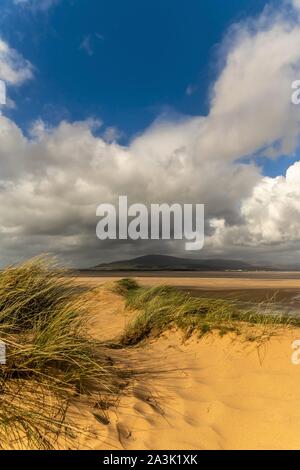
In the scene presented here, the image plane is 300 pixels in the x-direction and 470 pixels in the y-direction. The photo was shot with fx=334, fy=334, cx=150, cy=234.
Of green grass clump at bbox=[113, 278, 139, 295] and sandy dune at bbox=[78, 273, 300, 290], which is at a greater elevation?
green grass clump at bbox=[113, 278, 139, 295]

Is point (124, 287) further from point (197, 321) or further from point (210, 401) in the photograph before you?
point (210, 401)

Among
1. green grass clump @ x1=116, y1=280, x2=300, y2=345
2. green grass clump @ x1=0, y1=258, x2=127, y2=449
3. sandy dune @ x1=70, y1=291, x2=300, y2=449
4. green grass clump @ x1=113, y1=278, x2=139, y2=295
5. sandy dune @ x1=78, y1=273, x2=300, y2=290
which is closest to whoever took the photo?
green grass clump @ x1=0, y1=258, x2=127, y2=449

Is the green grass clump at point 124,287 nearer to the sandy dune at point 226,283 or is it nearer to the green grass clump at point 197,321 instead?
the sandy dune at point 226,283

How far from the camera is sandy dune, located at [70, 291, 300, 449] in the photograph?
9.05 ft

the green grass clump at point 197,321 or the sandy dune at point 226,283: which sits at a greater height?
the green grass clump at point 197,321

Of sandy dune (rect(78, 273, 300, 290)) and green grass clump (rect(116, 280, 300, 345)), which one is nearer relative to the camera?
green grass clump (rect(116, 280, 300, 345))

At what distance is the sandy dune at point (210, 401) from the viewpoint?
2.76m

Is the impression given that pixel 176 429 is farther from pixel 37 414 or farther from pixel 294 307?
pixel 294 307

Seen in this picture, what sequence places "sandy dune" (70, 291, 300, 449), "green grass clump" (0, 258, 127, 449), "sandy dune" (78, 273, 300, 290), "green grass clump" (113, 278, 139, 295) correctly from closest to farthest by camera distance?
"green grass clump" (0, 258, 127, 449) → "sandy dune" (70, 291, 300, 449) → "green grass clump" (113, 278, 139, 295) → "sandy dune" (78, 273, 300, 290)

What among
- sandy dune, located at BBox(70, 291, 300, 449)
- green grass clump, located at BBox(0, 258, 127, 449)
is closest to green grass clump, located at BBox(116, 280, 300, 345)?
sandy dune, located at BBox(70, 291, 300, 449)

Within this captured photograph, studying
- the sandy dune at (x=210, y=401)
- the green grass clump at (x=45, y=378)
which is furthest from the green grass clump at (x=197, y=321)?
the green grass clump at (x=45, y=378)

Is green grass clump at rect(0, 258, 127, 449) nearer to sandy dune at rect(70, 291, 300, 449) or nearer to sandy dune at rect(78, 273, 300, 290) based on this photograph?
sandy dune at rect(70, 291, 300, 449)
